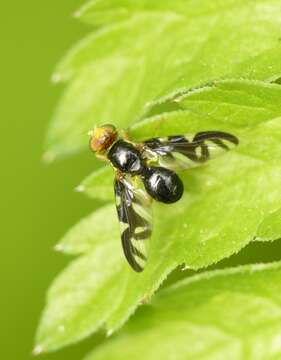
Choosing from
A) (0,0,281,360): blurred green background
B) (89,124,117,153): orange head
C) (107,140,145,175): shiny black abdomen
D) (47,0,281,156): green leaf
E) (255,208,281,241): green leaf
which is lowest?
(0,0,281,360): blurred green background

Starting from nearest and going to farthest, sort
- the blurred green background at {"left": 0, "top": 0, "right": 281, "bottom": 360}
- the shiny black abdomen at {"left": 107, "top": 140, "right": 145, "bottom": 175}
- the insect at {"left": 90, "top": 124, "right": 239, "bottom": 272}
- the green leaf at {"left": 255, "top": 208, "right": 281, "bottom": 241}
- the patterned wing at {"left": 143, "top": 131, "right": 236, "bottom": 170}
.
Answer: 1. the green leaf at {"left": 255, "top": 208, "right": 281, "bottom": 241}
2. the patterned wing at {"left": 143, "top": 131, "right": 236, "bottom": 170}
3. the insect at {"left": 90, "top": 124, "right": 239, "bottom": 272}
4. the shiny black abdomen at {"left": 107, "top": 140, "right": 145, "bottom": 175}
5. the blurred green background at {"left": 0, "top": 0, "right": 281, "bottom": 360}

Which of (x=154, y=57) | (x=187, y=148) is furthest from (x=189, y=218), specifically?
(x=154, y=57)

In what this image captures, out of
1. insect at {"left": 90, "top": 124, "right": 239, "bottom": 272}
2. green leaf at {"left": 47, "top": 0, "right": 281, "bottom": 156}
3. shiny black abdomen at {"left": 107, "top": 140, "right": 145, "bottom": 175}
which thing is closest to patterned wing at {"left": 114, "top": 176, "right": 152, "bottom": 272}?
insect at {"left": 90, "top": 124, "right": 239, "bottom": 272}

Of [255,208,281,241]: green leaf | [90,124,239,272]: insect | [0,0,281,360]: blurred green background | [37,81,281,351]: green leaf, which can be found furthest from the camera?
[0,0,281,360]: blurred green background

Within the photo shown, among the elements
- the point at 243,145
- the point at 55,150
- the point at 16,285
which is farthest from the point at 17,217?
the point at 243,145

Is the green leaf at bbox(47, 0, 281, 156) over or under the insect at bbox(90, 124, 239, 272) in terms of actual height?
over

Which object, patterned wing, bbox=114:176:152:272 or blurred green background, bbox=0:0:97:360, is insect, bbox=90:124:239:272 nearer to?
patterned wing, bbox=114:176:152:272

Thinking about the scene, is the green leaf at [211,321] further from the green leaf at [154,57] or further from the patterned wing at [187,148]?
the green leaf at [154,57]

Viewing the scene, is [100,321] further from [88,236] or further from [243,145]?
[243,145]
